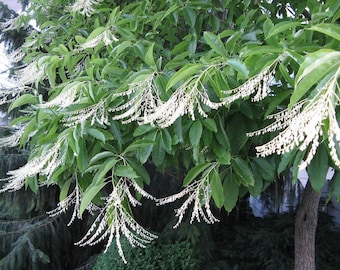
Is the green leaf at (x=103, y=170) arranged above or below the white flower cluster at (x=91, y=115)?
below

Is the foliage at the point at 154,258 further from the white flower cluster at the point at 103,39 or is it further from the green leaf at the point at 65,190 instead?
the white flower cluster at the point at 103,39

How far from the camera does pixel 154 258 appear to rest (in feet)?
9.59

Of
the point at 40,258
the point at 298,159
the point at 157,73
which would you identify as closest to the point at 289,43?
the point at 298,159

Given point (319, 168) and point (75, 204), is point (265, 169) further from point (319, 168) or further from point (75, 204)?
point (75, 204)

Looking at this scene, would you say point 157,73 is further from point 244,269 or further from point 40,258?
point 244,269

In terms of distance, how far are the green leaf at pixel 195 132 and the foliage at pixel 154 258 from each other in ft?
6.17

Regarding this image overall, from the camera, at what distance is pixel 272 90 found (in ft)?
4.46

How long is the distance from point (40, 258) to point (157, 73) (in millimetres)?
2560

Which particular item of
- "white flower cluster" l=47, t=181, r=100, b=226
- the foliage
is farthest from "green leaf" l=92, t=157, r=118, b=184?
the foliage

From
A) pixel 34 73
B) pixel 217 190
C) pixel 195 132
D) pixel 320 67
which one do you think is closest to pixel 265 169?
pixel 217 190

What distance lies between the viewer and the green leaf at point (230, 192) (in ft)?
4.64

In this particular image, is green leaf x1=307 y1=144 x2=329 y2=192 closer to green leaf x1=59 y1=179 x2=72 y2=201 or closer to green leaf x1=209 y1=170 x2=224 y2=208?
green leaf x1=209 y1=170 x2=224 y2=208

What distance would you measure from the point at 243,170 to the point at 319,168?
27 cm

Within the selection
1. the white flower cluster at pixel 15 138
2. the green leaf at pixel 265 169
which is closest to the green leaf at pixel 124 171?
the green leaf at pixel 265 169
